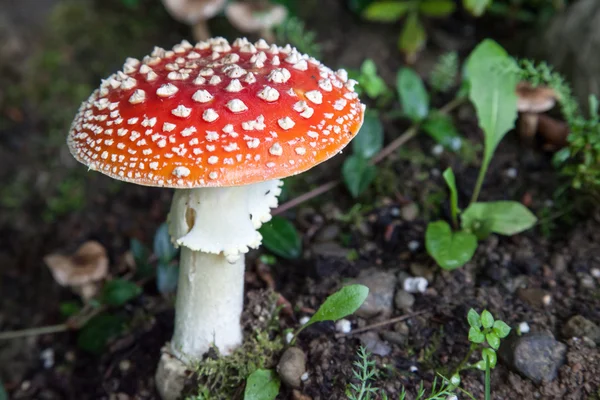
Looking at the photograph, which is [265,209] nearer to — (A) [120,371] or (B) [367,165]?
(B) [367,165]

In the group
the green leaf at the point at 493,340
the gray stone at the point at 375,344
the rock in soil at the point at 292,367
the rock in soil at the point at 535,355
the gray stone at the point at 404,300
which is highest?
the green leaf at the point at 493,340

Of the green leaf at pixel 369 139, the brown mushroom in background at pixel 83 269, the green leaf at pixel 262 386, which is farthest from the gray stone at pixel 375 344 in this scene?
the brown mushroom in background at pixel 83 269

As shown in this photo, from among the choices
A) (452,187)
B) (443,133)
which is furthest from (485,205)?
(443,133)

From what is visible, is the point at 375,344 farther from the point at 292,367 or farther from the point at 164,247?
the point at 164,247

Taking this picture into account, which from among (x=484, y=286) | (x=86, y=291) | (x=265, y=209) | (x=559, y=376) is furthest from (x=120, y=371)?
(x=559, y=376)

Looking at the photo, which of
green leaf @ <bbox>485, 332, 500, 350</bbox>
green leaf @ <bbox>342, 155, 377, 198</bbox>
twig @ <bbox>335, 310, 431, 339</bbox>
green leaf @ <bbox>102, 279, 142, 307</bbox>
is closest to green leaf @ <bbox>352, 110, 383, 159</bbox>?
green leaf @ <bbox>342, 155, 377, 198</bbox>

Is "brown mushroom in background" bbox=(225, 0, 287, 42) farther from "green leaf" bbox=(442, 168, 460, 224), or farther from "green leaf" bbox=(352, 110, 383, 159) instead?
Result: "green leaf" bbox=(442, 168, 460, 224)

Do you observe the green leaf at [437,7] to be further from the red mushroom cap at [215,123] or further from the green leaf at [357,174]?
the red mushroom cap at [215,123]
